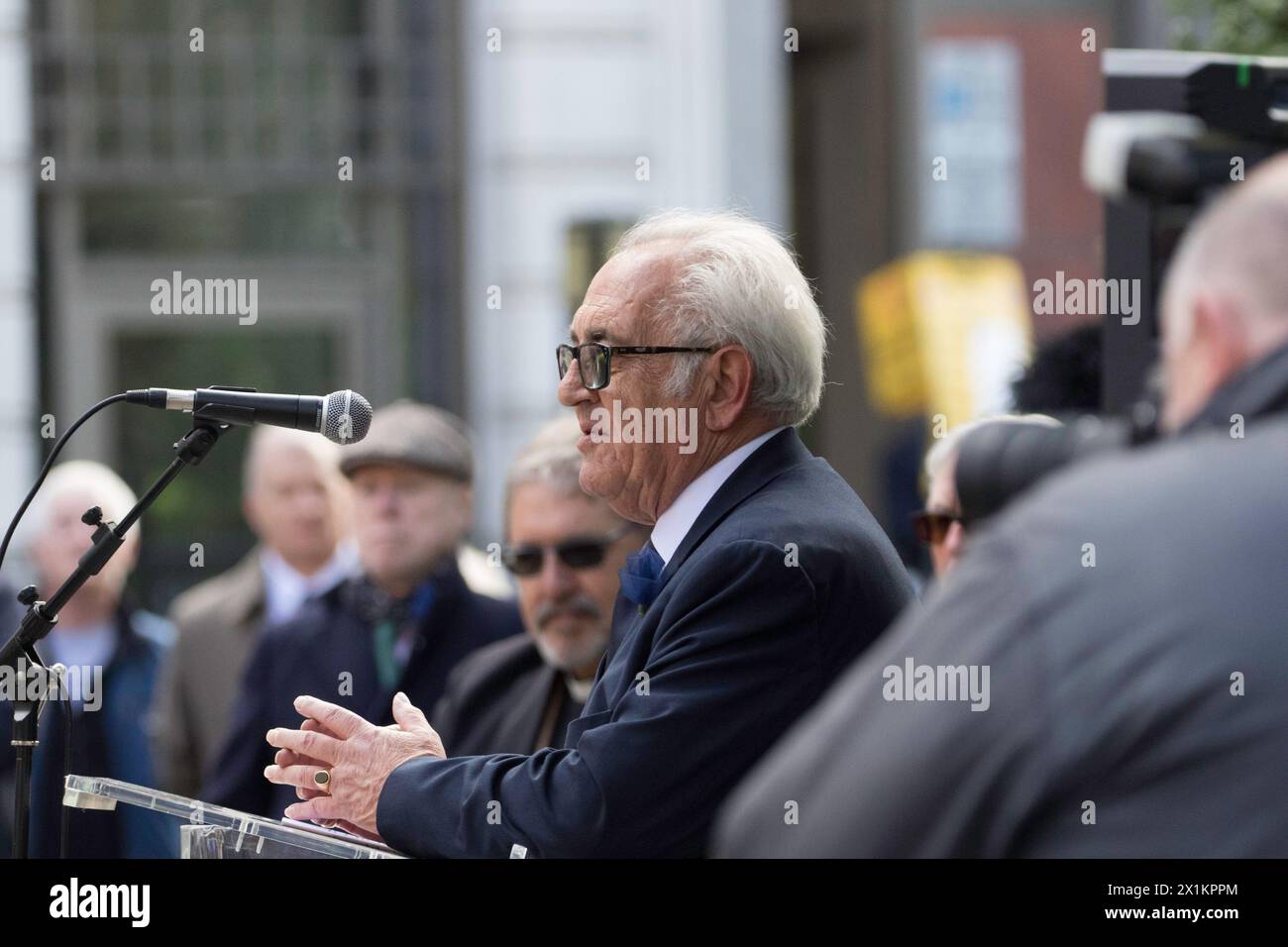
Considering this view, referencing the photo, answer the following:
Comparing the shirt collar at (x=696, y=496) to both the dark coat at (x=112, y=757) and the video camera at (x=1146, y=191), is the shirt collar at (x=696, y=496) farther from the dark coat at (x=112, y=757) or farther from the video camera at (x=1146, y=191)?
the dark coat at (x=112, y=757)

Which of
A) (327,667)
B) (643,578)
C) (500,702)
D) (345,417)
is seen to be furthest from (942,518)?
(327,667)

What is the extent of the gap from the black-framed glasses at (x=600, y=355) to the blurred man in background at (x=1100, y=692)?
1381 millimetres

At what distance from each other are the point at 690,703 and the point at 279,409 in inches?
31.9

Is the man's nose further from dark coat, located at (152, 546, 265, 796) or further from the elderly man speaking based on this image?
dark coat, located at (152, 546, 265, 796)

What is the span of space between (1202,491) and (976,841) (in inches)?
14.1

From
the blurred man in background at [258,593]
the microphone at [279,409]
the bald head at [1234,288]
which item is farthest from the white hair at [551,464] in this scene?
the bald head at [1234,288]

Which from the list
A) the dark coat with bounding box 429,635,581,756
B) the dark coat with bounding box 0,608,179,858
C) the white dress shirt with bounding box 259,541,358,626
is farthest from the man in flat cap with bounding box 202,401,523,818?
the white dress shirt with bounding box 259,541,358,626

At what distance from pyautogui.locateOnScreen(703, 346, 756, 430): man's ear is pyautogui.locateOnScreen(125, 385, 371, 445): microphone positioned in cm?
55

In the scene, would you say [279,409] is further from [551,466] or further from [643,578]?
[551,466]

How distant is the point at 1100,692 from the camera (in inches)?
60.0

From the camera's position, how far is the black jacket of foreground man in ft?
5.01

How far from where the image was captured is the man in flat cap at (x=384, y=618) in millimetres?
4641

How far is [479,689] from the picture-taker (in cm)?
416
